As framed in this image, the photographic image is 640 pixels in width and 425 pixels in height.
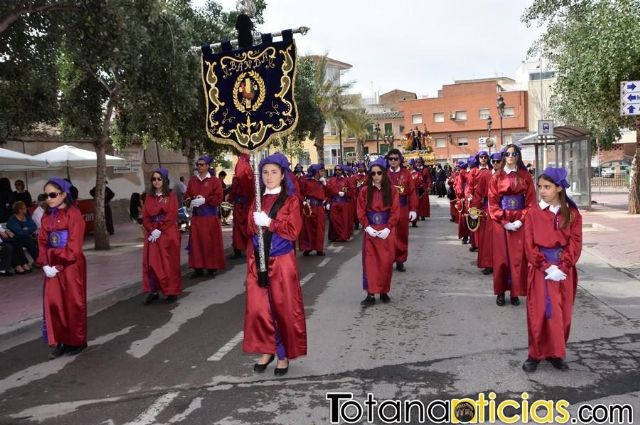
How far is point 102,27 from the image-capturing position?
970 centimetres

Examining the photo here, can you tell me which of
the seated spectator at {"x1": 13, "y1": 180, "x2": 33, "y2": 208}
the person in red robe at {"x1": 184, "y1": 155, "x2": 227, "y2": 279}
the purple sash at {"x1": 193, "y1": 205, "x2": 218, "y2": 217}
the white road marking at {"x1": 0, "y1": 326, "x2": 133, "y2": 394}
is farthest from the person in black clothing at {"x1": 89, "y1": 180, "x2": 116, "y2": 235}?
the white road marking at {"x1": 0, "y1": 326, "x2": 133, "y2": 394}

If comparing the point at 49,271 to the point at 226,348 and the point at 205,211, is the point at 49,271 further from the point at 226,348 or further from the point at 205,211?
the point at 205,211

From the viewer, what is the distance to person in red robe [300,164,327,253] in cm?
1288

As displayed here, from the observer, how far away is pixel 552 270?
16.4ft

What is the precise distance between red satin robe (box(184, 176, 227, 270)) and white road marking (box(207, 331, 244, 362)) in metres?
4.04

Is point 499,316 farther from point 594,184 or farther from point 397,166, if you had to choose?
point 594,184

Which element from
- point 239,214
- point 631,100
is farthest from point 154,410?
point 631,100

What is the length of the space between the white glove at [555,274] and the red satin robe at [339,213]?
1027 cm

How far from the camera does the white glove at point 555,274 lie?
498 centimetres

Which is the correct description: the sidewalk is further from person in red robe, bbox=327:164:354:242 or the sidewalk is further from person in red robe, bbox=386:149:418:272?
person in red robe, bbox=386:149:418:272

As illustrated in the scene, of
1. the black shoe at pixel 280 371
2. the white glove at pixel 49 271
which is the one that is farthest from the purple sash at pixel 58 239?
the black shoe at pixel 280 371

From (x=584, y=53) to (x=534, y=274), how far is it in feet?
46.8

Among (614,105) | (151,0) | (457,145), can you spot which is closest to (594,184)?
(614,105)

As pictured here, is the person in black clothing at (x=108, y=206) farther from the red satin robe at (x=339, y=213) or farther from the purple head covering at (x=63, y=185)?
the purple head covering at (x=63, y=185)
